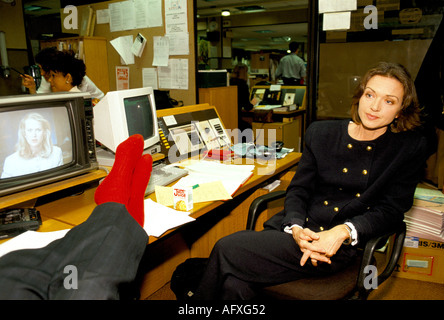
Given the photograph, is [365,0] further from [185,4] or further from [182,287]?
[182,287]

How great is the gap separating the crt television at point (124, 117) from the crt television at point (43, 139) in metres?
0.18

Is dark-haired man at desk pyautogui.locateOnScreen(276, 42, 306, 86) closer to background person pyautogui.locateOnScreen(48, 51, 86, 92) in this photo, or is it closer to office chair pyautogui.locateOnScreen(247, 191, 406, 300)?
background person pyautogui.locateOnScreen(48, 51, 86, 92)

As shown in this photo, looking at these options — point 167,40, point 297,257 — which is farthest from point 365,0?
point 297,257

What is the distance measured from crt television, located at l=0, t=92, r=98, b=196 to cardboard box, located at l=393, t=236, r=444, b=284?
1.92 metres

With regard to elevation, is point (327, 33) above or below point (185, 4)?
below

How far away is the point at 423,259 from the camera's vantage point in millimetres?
2221

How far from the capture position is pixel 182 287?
1.71 metres

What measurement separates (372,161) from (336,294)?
0.54 m

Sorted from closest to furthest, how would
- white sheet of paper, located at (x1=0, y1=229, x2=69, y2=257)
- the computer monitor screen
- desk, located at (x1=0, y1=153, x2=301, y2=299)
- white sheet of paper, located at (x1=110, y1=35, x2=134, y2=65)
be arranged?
white sheet of paper, located at (x1=0, y1=229, x2=69, y2=257) → desk, located at (x1=0, y1=153, x2=301, y2=299) → white sheet of paper, located at (x1=110, y1=35, x2=134, y2=65) → the computer monitor screen

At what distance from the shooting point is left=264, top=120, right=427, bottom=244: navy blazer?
4.58 feet

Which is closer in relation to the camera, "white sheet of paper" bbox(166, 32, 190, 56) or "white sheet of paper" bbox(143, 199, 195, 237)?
"white sheet of paper" bbox(143, 199, 195, 237)

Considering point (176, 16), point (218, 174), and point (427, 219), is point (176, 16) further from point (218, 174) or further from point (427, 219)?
point (427, 219)

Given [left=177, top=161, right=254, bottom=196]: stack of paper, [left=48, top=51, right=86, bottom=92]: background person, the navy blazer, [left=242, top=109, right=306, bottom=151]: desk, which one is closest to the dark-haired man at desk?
[left=242, top=109, right=306, bottom=151]: desk
